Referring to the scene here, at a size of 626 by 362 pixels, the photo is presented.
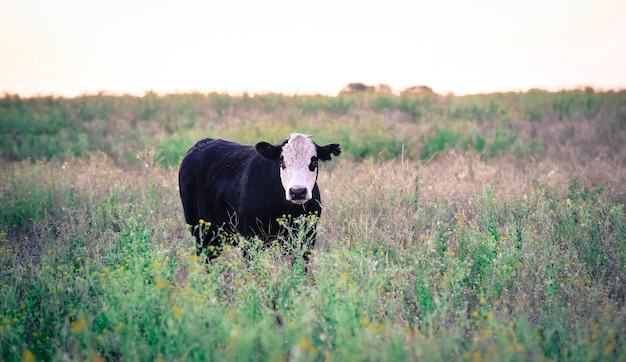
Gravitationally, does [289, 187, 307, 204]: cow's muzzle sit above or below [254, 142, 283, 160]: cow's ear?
below

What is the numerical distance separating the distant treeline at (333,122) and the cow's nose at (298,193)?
22.9 ft

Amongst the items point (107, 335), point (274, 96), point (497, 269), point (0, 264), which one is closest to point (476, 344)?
point (497, 269)

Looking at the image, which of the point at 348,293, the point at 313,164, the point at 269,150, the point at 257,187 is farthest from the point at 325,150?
the point at 348,293

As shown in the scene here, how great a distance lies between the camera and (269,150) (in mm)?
5988

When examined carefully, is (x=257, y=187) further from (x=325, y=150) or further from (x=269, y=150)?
(x=325, y=150)

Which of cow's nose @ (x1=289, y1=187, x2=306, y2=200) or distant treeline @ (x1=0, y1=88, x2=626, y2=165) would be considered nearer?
cow's nose @ (x1=289, y1=187, x2=306, y2=200)

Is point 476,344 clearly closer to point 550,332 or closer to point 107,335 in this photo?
point 550,332

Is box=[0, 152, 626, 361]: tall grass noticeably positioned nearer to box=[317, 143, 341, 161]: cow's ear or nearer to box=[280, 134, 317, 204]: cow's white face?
box=[280, 134, 317, 204]: cow's white face

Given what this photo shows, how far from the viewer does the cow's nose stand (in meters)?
5.33

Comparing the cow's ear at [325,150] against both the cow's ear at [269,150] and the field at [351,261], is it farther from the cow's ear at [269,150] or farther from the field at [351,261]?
the field at [351,261]

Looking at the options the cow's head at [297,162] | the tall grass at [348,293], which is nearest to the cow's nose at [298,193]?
the cow's head at [297,162]

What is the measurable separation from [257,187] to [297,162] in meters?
0.63

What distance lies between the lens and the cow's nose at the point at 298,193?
5325mm

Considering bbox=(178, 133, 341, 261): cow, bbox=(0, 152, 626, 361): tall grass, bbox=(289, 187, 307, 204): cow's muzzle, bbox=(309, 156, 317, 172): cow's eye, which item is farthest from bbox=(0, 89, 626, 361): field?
bbox=(309, 156, 317, 172): cow's eye
